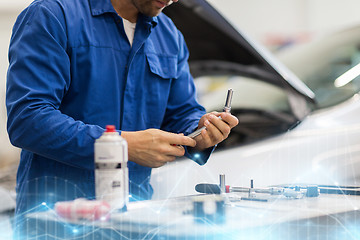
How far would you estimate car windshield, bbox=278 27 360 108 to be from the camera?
1902mm

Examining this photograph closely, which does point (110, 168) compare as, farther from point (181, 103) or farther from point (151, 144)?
point (181, 103)

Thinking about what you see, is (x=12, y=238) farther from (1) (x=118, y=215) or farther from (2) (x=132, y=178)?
(2) (x=132, y=178)

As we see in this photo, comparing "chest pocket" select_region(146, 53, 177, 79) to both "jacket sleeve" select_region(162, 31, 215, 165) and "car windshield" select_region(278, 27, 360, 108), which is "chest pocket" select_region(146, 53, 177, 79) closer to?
"jacket sleeve" select_region(162, 31, 215, 165)

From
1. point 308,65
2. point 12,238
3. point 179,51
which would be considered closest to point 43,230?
point 12,238

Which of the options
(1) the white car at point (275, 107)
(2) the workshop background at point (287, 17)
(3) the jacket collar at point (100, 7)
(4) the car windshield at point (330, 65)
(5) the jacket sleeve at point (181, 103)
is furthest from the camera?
(2) the workshop background at point (287, 17)

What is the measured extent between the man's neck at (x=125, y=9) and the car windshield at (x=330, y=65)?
0.93 m

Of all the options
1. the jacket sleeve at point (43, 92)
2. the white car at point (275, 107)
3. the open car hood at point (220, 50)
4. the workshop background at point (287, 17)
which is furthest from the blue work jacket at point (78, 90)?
the workshop background at point (287, 17)

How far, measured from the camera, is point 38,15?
111 centimetres

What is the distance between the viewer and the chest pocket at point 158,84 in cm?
129

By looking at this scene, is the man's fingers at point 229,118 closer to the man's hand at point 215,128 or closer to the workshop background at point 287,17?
the man's hand at point 215,128

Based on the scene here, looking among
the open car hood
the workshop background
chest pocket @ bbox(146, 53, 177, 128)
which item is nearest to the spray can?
chest pocket @ bbox(146, 53, 177, 128)

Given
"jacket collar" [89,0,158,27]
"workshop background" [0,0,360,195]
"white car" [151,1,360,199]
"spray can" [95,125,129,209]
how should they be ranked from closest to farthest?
"spray can" [95,125,129,209] < "jacket collar" [89,0,158,27] < "white car" [151,1,360,199] < "workshop background" [0,0,360,195]

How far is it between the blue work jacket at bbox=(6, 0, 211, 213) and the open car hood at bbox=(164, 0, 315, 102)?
0.63 meters

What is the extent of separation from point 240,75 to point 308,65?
0.31 meters
